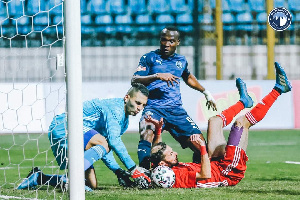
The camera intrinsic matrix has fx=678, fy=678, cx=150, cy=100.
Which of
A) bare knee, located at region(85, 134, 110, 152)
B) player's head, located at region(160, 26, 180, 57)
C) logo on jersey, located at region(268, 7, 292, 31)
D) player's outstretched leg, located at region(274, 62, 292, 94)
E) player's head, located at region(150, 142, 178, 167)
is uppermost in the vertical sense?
logo on jersey, located at region(268, 7, 292, 31)

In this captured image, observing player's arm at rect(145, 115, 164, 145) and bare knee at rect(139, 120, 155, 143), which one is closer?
bare knee at rect(139, 120, 155, 143)

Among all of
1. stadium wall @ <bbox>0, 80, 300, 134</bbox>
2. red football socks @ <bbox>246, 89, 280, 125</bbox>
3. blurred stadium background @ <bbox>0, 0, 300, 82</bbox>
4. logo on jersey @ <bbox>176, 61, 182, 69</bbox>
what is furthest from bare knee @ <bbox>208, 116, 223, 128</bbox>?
blurred stadium background @ <bbox>0, 0, 300, 82</bbox>

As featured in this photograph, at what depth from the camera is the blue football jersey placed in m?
7.31

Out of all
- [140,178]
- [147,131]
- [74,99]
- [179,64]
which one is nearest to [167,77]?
[179,64]

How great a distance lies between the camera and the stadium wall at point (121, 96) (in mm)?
12383

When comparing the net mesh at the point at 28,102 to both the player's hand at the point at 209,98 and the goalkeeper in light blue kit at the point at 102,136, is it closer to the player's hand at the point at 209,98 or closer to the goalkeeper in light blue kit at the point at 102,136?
the goalkeeper in light blue kit at the point at 102,136

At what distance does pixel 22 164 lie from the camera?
9.05m

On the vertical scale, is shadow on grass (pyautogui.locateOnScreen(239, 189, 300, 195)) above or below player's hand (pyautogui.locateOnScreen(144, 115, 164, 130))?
below

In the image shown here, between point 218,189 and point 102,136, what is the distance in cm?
126

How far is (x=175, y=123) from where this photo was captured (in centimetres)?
737

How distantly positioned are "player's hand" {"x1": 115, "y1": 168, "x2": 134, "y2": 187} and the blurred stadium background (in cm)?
809

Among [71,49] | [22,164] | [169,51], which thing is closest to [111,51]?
[22,164]

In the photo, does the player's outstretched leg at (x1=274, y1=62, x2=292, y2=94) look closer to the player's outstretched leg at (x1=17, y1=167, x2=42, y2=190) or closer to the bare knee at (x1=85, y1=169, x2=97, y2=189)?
the bare knee at (x1=85, y1=169, x2=97, y2=189)

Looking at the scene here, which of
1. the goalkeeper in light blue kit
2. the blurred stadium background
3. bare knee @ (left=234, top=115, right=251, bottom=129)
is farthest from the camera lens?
the blurred stadium background
